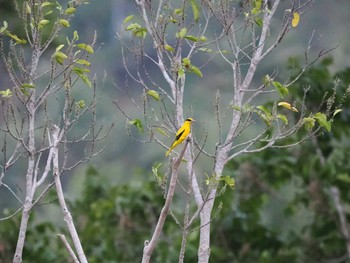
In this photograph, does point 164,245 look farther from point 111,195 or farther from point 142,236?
point 111,195

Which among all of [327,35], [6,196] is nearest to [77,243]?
[6,196]

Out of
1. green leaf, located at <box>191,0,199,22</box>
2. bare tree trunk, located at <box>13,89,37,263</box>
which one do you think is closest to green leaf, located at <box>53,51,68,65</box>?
bare tree trunk, located at <box>13,89,37,263</box>

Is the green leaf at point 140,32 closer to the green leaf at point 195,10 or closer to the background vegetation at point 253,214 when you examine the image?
the green leaf at point 195,10

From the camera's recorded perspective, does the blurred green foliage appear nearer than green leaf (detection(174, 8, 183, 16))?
No

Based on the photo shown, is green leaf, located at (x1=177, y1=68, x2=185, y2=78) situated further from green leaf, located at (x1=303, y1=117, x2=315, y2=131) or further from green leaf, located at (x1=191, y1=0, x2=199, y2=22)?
green leaf, located at (x1=303, y1=117, x2=315, y2=131)

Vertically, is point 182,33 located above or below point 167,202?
above

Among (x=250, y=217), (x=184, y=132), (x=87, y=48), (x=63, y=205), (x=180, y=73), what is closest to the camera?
(x=184, y=132)

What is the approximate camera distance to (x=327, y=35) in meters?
20.0

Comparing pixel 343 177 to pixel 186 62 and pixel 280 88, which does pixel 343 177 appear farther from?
pixel 186 62

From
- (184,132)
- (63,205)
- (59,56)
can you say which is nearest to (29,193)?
(63,205)

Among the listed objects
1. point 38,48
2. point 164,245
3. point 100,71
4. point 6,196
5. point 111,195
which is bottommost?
point 38,48

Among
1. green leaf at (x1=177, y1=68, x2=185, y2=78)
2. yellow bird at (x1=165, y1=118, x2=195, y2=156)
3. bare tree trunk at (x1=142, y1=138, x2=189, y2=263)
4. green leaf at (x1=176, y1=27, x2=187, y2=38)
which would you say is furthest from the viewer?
green leaf at (x1=176, y1=27, x2=187, y2=38)

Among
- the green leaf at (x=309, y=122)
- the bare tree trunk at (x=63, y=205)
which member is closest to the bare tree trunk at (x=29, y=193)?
the bare tree trunk at (x=63, y=205)

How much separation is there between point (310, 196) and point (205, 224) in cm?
426
